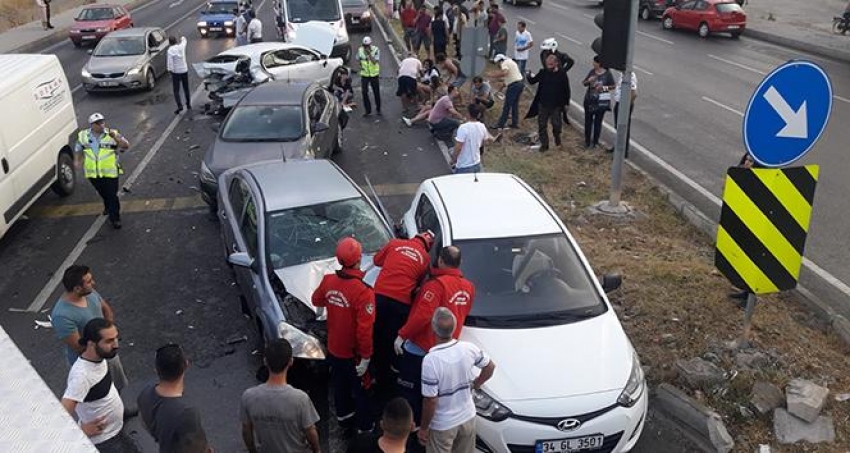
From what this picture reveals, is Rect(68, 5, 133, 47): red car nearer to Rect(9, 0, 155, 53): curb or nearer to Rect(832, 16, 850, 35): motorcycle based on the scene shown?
Rect(9, 0, 155, 53): curb

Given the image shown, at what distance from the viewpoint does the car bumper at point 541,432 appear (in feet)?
17.3

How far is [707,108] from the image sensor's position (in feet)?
55.7

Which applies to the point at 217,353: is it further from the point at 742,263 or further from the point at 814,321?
the point at 814,321

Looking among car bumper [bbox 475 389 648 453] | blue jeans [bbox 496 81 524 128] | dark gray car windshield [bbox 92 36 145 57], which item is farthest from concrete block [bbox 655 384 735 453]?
dark gray car windshield [bbox 92 36 145 57]

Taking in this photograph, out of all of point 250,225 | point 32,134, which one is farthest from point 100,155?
point 250,225

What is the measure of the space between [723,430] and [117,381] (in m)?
4.81

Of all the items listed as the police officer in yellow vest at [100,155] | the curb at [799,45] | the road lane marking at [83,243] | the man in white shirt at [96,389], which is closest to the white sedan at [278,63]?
the road lane marking at [83,243]

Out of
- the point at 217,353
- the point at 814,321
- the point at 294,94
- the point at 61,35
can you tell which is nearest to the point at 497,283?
the point at 217,353

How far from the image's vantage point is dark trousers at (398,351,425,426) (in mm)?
5703

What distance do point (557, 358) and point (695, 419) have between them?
142 centimetres

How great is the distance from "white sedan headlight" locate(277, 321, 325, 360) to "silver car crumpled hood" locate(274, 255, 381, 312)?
0.35m

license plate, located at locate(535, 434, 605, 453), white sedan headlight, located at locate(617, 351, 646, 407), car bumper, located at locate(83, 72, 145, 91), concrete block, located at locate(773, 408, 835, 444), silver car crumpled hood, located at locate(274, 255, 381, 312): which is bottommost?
car bumper, located at locate(83, 72, 145, 91)

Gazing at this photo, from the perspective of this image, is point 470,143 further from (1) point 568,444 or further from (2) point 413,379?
(1) point 568,444

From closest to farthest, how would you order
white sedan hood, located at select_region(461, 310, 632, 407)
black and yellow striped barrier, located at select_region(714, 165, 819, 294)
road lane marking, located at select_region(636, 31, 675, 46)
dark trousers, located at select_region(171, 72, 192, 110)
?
white sedan hood, located at select_region(461, 310, 632, 407) < black and yellow striped barrier, located at select_region(714, 165, 819, 294) < dark trousers, located at select_region(171, 72, 192, 110) < road lane marking, located at select_region(636, 31, 675, 46)
